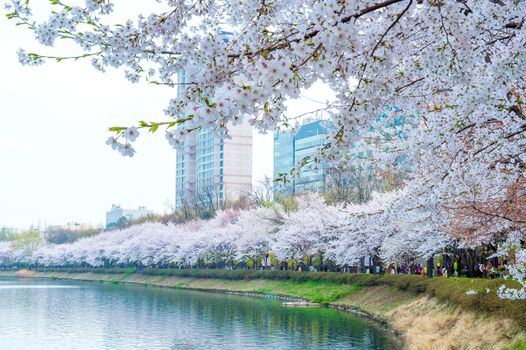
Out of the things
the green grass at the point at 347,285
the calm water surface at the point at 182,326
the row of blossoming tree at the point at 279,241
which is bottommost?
the calm water surface at the point at 182,326

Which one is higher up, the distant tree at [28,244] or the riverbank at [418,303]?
the distant tree at [28,244]

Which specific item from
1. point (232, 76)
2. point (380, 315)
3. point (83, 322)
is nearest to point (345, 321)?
point (380, 315)

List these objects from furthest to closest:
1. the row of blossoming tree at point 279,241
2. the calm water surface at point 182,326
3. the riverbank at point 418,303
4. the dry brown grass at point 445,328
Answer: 1. the row of blossoming tree at point 279,241
2. the calm water surface at point 182,326
3. the riverbank at point 418,303
4. the dry brown grass at point 445,328

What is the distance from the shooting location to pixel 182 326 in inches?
A: 1139

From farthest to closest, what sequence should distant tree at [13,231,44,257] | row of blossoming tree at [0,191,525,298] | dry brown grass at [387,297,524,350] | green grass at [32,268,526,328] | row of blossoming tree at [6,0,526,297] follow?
1. distant tree at [13,231,44,257]
2. row of blossoming tree at [0,191,525,298]
3. green grass at [32,268,526,328]
4. dry brown grass at [387,297,524,350]
5. row of blossoming tree at [6,0,526,297]

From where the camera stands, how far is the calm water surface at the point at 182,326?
23.3m

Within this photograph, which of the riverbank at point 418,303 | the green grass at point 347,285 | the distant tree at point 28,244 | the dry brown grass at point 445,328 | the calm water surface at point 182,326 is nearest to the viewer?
the dry brown grass at point 445,328

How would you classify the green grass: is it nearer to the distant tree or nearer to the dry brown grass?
the dry brown grass

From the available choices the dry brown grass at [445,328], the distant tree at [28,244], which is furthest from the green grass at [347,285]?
the distant tree at [28,244]

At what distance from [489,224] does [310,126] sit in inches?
4068

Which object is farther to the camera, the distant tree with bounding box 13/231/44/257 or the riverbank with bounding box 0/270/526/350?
the distant tree with bounding box 13/231/44/257

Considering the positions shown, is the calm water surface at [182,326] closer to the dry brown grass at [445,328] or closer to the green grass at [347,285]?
the dry brown grass at [445,328]

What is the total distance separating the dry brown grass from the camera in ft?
53.7

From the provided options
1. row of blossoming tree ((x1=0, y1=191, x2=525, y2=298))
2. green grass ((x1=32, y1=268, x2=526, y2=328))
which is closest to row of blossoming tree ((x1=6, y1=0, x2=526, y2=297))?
row of blossoming tree ((x1=0, y1=191, x2=525, y2=298))
